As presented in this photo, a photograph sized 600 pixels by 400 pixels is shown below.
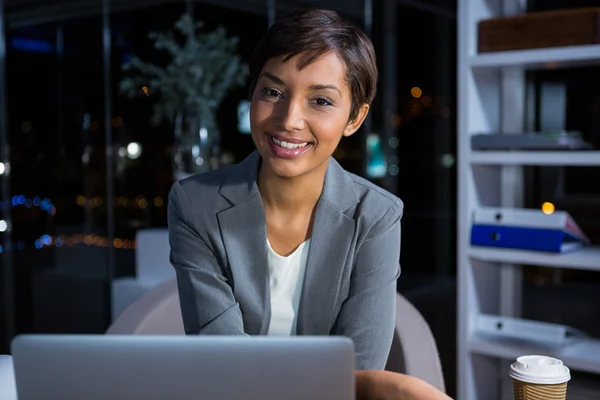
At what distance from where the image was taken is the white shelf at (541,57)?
2.61 meters

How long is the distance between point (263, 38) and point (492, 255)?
1742 millimetres

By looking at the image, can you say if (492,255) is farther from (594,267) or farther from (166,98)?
(166,98)

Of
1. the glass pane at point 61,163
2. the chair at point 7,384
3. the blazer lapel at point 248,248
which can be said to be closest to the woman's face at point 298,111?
the blazer lapel at point 248,248

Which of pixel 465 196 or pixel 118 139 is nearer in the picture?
pixel 465 196

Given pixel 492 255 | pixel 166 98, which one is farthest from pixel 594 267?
pixel 166 98

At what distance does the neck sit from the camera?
154 cm

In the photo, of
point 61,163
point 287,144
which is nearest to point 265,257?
point 287,144

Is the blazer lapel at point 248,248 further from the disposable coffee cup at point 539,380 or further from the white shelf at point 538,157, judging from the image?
the white shelf at point 538,157

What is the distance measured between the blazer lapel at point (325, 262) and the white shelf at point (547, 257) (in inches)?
56.5

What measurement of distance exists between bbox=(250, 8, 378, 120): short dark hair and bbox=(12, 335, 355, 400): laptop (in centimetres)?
71

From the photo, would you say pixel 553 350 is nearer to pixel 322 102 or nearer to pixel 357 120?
pixel 357 120

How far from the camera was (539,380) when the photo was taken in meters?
1.05

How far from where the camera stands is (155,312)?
6.30ft

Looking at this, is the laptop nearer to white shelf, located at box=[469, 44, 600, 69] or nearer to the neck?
the neck
